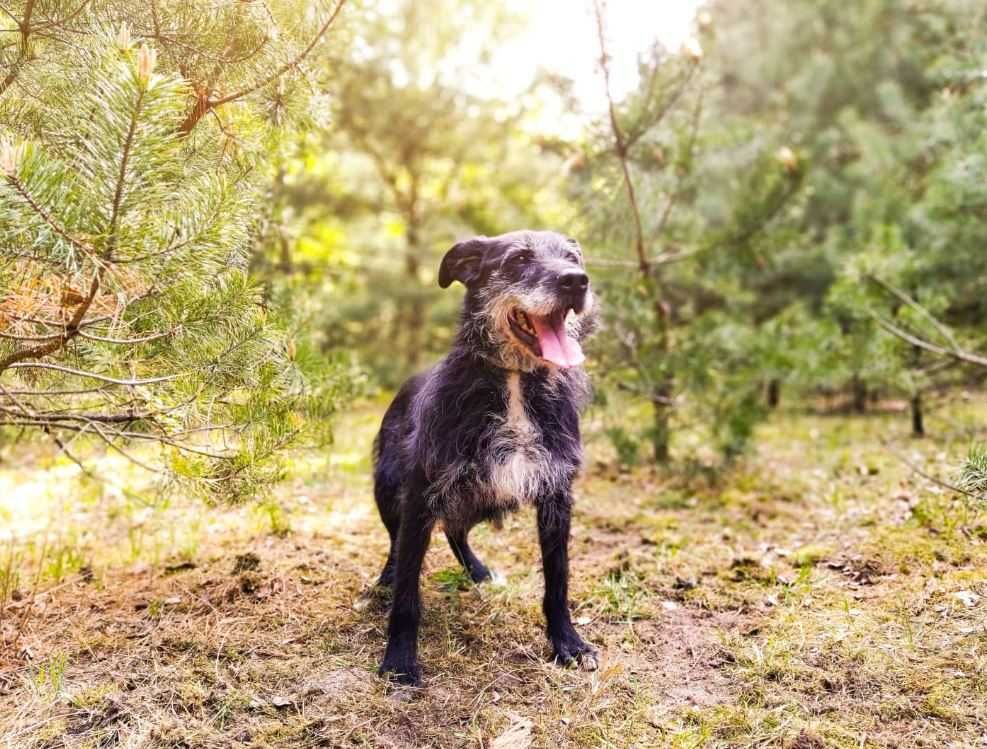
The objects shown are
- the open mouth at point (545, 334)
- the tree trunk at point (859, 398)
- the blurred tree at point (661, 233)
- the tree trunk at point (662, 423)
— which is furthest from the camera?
the tree trunk at point (859, 398)

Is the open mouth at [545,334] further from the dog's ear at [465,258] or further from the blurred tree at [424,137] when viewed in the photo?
the blurred tree at [424,137]

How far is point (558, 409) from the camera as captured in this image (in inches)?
136

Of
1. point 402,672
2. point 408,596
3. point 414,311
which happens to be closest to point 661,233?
point 408,596

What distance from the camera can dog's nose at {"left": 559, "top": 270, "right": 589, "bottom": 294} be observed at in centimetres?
307

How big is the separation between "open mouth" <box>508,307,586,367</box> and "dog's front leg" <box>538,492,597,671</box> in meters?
0.65

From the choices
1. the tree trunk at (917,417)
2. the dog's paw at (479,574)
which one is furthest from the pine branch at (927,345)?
the dog's paw at (479,574)

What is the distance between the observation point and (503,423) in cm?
330

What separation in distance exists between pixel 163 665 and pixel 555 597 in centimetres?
166

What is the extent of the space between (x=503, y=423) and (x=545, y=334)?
0.43 m

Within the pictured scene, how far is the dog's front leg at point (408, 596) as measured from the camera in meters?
3.15

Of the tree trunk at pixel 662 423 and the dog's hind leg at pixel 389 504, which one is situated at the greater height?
the tree trunk at pixel 662 423

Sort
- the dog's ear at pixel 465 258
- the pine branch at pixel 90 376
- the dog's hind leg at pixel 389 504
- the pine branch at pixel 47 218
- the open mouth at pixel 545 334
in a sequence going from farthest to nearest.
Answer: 1. the dog's hind leg at pixel 389 504
2. the dog's ear at pixel 465 258
3. the open mouth at pixel 545 334
4. the pine branch at pixel 90 376
5. the pine branch at pixel 47 218

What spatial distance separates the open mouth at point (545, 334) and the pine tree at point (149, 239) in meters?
0.98

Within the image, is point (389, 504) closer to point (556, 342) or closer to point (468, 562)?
point (468, 562)
